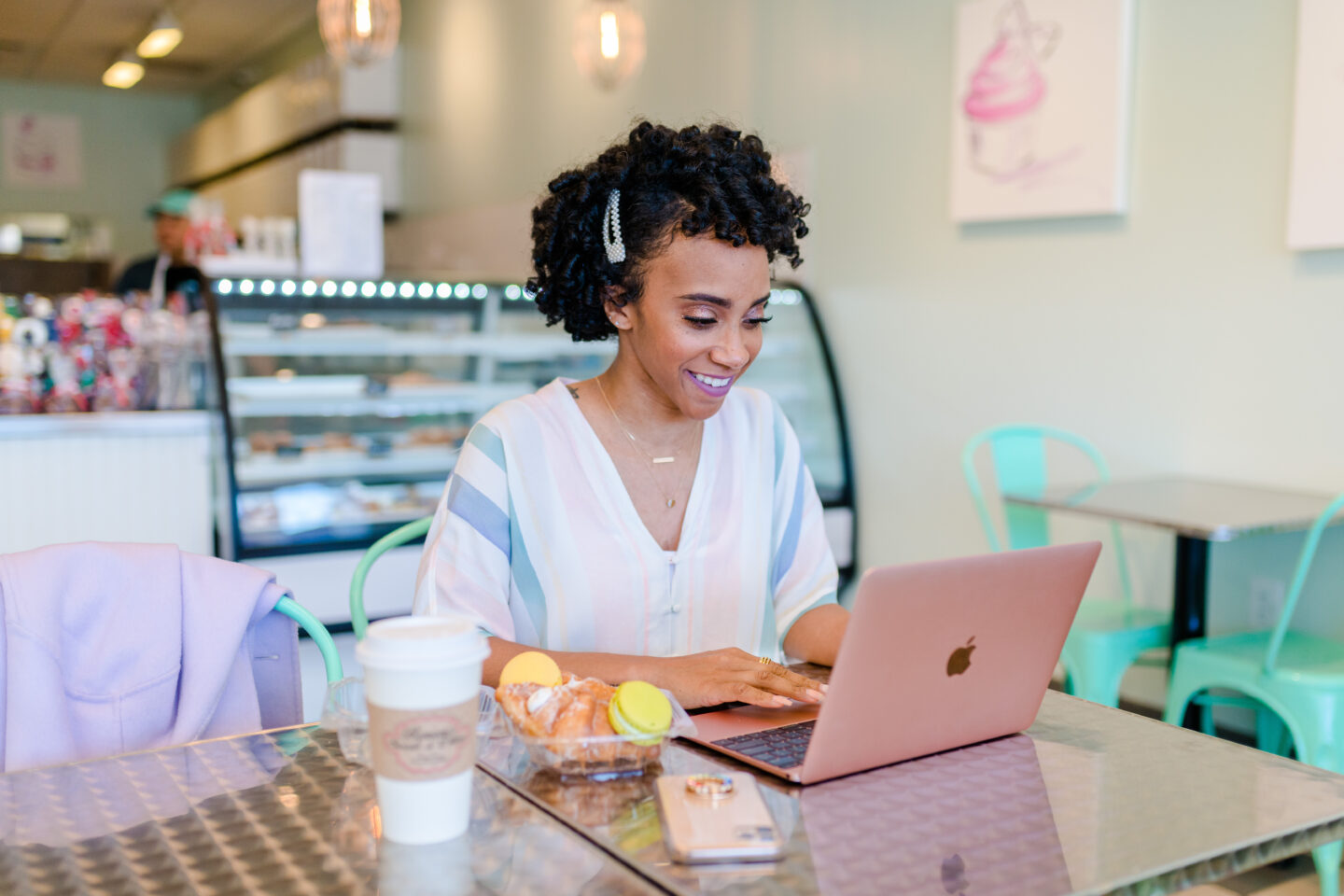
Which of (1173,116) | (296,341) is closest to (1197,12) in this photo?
(1173,116)

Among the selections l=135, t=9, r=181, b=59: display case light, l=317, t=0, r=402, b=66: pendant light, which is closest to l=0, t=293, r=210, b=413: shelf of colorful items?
l=317, t=0, r=402, b=66: pendant light

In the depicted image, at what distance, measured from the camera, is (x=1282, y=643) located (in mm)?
2633

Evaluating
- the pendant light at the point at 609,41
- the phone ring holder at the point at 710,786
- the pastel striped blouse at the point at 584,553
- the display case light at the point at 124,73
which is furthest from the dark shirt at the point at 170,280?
the display case light at the point at 124,73

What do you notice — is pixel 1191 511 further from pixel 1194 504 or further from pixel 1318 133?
pixel 1318 133

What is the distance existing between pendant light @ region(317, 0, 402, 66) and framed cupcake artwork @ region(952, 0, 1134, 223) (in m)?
1.77

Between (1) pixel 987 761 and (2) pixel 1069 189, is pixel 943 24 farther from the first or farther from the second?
(1) pixel 987 761

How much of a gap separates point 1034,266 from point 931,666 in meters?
2.71

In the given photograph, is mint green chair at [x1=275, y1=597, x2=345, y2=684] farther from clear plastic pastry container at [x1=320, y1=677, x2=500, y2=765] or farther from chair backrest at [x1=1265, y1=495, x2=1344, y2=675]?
chair backrest at [x1=1265, y1=495, x2=1344, y2=675]

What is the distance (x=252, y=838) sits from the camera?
883 mm

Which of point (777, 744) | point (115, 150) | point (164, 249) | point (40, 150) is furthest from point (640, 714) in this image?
point (115, 150)

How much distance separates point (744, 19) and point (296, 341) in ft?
7.34

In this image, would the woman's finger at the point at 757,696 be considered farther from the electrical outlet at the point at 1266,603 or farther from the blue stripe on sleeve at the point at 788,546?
the electrical outlet at the point at 1266,603

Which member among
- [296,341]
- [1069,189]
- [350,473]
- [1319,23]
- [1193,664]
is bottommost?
[1193,664]

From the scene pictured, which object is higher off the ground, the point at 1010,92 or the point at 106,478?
the point at 1010,92
